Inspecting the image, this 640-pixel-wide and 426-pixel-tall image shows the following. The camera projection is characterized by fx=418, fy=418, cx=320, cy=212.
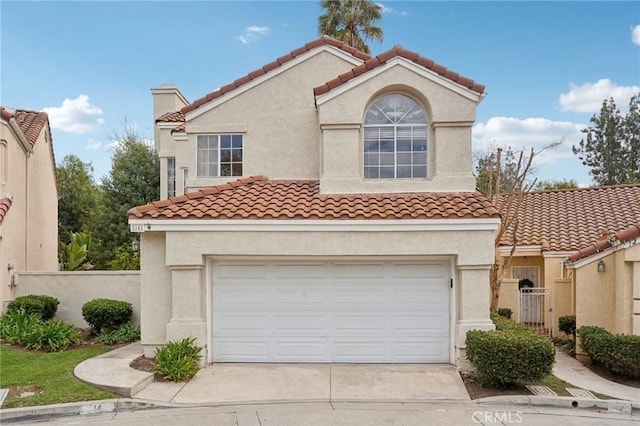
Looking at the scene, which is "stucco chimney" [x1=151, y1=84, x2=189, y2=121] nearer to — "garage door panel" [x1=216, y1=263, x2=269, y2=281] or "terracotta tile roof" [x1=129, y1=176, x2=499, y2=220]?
"terracotta tile roof" [x1=129, y1=176, x2=499, y2=220]

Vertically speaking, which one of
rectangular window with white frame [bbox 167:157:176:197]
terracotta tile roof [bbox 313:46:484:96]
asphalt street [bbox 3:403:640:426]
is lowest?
asphalt street [bbox 3:403:640:426]

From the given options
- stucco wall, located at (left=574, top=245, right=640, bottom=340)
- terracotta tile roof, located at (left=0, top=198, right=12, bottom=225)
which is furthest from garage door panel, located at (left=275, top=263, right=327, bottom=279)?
terracotta tile roof, located at (left=0, top=198, right=12, bottom=225)

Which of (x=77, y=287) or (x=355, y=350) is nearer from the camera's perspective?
(x=355, y=350)

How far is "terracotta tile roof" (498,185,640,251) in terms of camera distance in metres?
15.6

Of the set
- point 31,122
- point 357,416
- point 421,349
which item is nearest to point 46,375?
point 357,416

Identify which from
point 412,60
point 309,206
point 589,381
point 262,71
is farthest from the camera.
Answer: point 262,71

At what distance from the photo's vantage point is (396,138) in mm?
11312

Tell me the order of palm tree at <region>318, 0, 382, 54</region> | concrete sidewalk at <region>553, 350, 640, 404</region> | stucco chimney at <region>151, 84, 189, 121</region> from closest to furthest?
concrete sidewalk at <region>553, 350, 640, 404</region>
stucco chimney at <region>151, 84, 189, 121</region>
palm tree at <region>318, 0, 382, 54</region>

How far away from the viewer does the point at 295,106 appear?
1282 centimetres

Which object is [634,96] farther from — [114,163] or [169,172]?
[114,163]

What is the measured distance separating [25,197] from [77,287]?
4749 mm

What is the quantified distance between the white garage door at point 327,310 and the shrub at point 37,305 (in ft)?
23.5

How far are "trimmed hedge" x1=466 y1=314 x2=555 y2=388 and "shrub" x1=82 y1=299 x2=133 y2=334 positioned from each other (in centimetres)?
1049

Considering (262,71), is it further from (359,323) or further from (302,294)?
(359,323)
